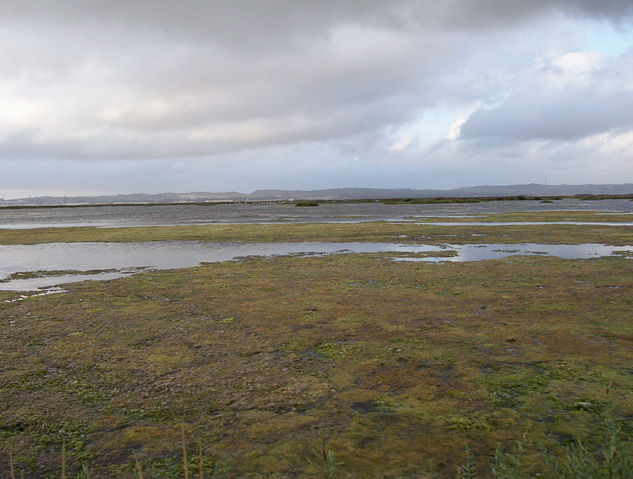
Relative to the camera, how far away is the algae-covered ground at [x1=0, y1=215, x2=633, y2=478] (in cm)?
594

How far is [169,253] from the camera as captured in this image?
2830 centimetres

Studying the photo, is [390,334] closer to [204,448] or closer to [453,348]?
[453,348]

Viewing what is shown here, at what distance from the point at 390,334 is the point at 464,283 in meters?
6.82

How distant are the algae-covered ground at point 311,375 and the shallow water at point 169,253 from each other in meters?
6.53

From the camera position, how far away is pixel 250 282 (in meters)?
17.7

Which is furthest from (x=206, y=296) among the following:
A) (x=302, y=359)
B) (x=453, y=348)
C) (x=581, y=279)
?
(x=581, y=279)

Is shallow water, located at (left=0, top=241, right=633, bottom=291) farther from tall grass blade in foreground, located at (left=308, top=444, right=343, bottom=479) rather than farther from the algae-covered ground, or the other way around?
tall grass blade in foreground, located at (left=308, top=444, right=343, bottom=479)

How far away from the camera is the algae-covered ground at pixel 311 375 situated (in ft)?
19.5

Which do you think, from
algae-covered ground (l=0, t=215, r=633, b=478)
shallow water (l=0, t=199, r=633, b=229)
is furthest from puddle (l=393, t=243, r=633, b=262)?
shallow water (l=0, t=199, r=633, b=229)

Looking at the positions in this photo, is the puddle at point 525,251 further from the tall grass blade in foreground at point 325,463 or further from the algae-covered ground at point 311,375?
the tall grass blade in foreground at point 325,463

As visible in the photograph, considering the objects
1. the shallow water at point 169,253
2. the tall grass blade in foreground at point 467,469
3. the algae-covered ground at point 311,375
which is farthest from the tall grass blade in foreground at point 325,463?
the shallow water at point 169,253

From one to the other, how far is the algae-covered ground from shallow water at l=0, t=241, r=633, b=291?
6531 mm

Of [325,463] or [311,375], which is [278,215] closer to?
[311,375]

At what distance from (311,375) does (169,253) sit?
72.0 ft
